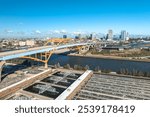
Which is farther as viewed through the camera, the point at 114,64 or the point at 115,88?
the point at 114,64

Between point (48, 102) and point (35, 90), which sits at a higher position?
point (48, 102)

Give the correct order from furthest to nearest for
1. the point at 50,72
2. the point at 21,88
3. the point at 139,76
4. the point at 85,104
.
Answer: the point at 50,72 < the point at 139,76 < the point at 21,88 < the point at 85,104

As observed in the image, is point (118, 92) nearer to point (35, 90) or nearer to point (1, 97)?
point (35, 90)

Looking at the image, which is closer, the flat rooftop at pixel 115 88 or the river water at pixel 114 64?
the flat rooftop at pixel 115 88

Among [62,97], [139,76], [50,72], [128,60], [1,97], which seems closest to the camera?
[62,97]

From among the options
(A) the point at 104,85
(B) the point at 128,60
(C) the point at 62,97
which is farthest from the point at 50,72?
(B) the point at 128,60

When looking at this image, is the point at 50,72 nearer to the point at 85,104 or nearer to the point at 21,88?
the point at 21,88

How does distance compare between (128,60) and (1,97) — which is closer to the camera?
(1,97)

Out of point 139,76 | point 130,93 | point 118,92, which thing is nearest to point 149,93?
point 130,93

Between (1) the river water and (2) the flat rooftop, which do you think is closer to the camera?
(2) the flat rooftop

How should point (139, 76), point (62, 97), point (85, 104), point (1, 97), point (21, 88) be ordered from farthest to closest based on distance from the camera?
point (139, 76) → point (21, 88) → point (1, 97) → point (62, 97) → point (85, 104)
